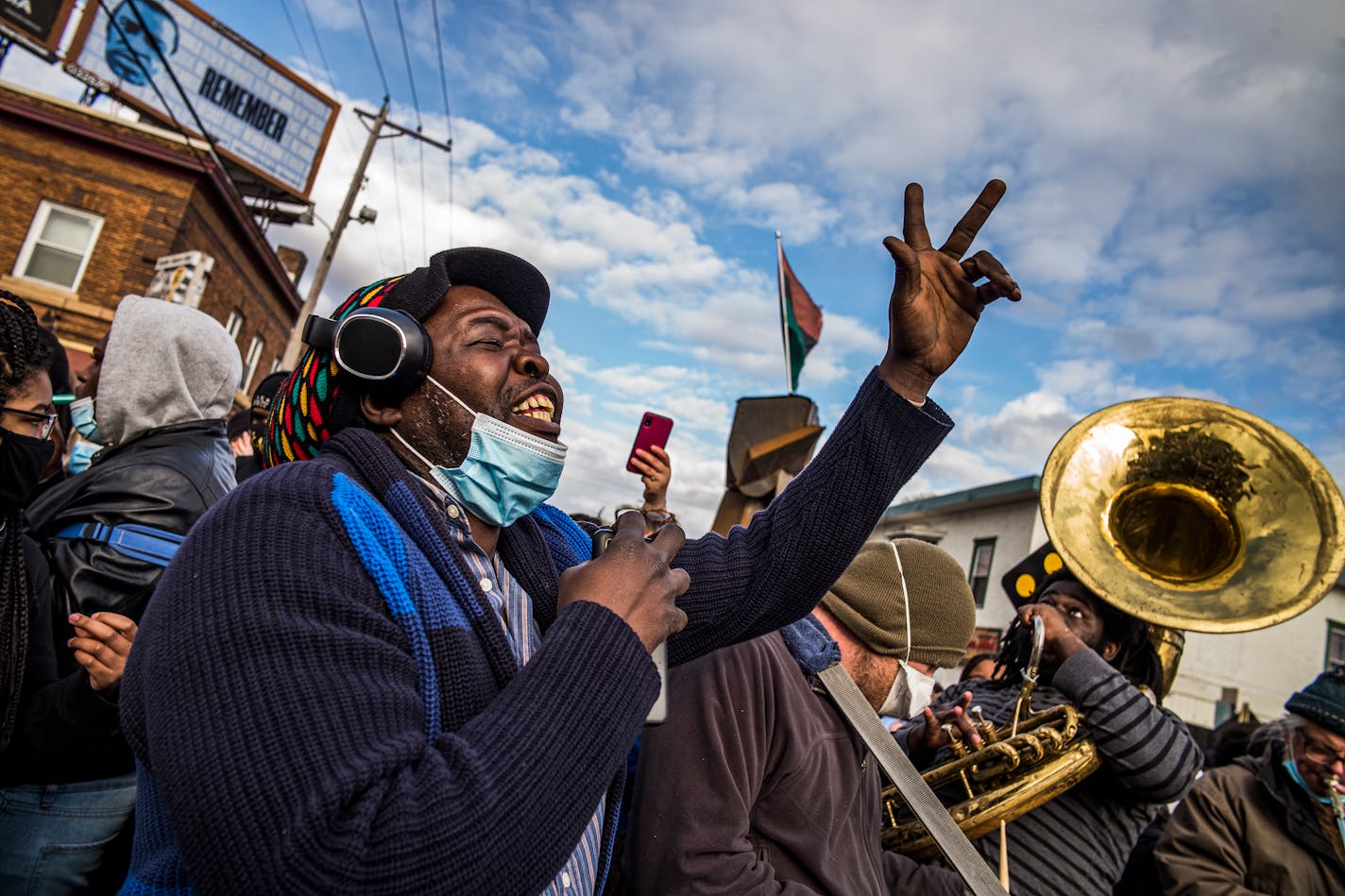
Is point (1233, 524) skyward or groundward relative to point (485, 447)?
skyward

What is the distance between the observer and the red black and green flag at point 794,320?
9.31 metres

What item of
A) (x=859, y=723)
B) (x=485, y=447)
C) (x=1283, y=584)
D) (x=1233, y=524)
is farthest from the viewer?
(x=1233, y=524)

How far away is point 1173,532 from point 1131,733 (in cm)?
140

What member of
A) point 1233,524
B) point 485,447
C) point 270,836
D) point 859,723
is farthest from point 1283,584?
point 270,836

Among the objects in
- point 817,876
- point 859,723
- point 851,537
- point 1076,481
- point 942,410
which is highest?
point 1076,481

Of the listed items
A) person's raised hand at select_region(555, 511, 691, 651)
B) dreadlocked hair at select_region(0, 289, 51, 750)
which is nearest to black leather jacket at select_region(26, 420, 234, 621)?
dreadlocked hair at select_region(0, 289, 51, 750)

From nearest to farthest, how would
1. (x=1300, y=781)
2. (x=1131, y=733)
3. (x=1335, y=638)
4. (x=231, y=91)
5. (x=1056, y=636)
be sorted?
(x=1131, y=733) < (x=1300, y=781) < (x=1056, y=636) < (x=1335, y=638) < (x=231, y=91)

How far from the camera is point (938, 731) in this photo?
361 cm

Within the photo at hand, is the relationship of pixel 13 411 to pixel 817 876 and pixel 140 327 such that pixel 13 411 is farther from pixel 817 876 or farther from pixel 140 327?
pixel 817 876

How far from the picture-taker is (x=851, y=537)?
80.0 inches

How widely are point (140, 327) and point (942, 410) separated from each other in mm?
2927

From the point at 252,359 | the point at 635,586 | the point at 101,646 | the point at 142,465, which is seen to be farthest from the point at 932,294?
the point at 252,359

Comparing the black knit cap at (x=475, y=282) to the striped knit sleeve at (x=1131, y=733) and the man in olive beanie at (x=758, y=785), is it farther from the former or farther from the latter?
the striped knit sleeve at (x=1131, y=733)

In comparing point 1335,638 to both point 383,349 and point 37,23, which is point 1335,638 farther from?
point 37,23
